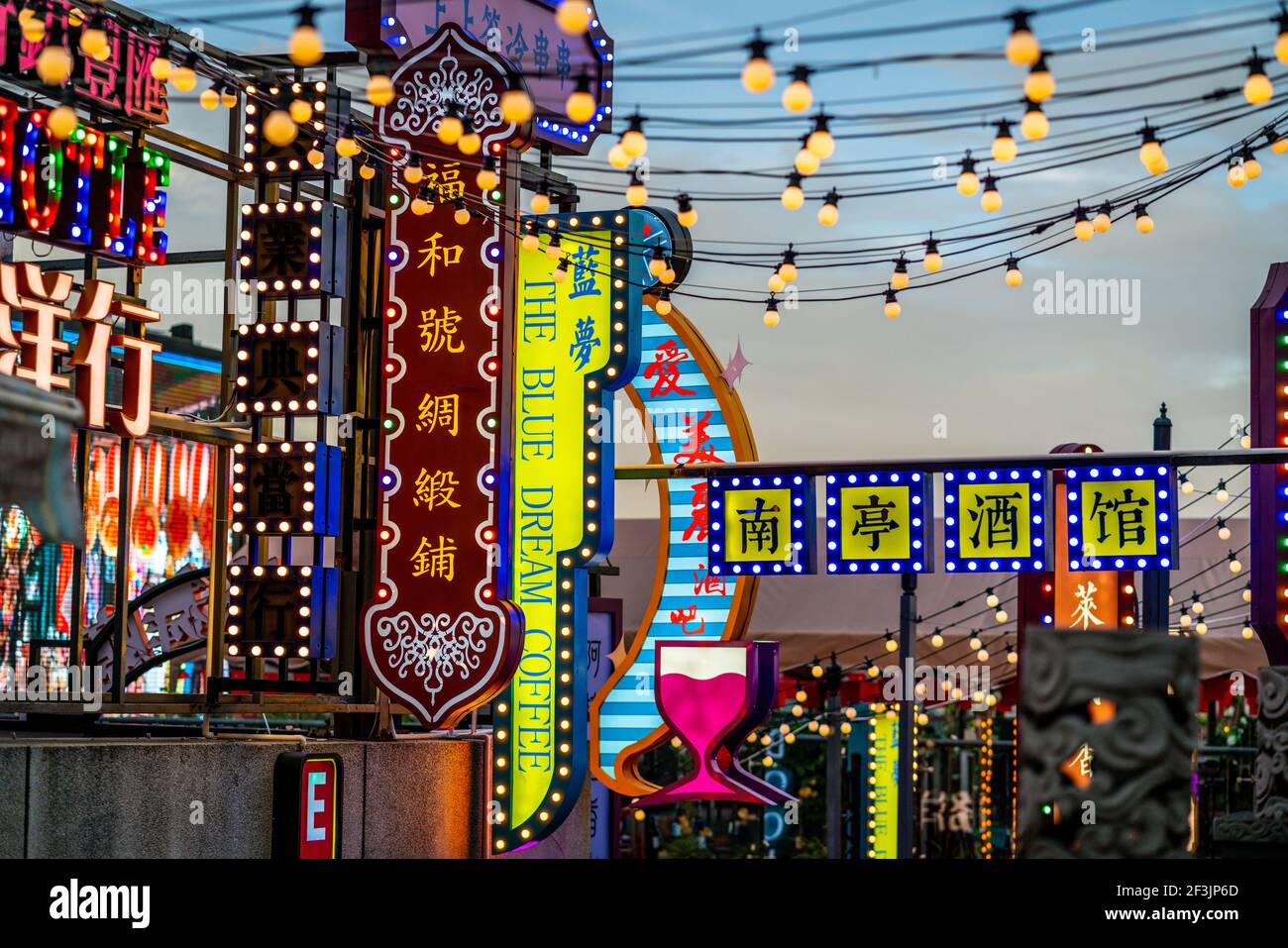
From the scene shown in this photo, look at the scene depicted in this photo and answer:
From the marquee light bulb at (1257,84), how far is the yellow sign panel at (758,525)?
8008 millimetres

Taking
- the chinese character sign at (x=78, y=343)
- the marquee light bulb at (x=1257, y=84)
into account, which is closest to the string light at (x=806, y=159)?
the marquee light bulb at (x=1257, y=84)

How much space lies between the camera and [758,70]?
812 cm

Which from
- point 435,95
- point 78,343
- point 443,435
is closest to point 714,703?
point 443,435

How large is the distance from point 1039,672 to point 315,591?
300 inches

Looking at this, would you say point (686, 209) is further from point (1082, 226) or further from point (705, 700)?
point (705, 700)

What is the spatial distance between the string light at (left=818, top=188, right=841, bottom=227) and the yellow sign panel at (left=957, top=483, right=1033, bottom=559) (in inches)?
196

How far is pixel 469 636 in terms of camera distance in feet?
46.7

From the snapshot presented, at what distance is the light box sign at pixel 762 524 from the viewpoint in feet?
53.2

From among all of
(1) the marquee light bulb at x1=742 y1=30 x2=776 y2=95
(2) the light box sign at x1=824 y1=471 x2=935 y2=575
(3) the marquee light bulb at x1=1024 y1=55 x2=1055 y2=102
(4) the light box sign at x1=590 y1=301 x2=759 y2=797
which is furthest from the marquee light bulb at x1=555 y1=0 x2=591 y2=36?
(4) the light box sign at x1=590 y1=301 x2=759 y2=797

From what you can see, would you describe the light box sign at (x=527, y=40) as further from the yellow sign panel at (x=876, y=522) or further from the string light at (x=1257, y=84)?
the string light at (x=1257, y=84)

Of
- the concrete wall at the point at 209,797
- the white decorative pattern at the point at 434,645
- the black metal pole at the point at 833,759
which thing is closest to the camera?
the concrete wall at the point at 209,797
